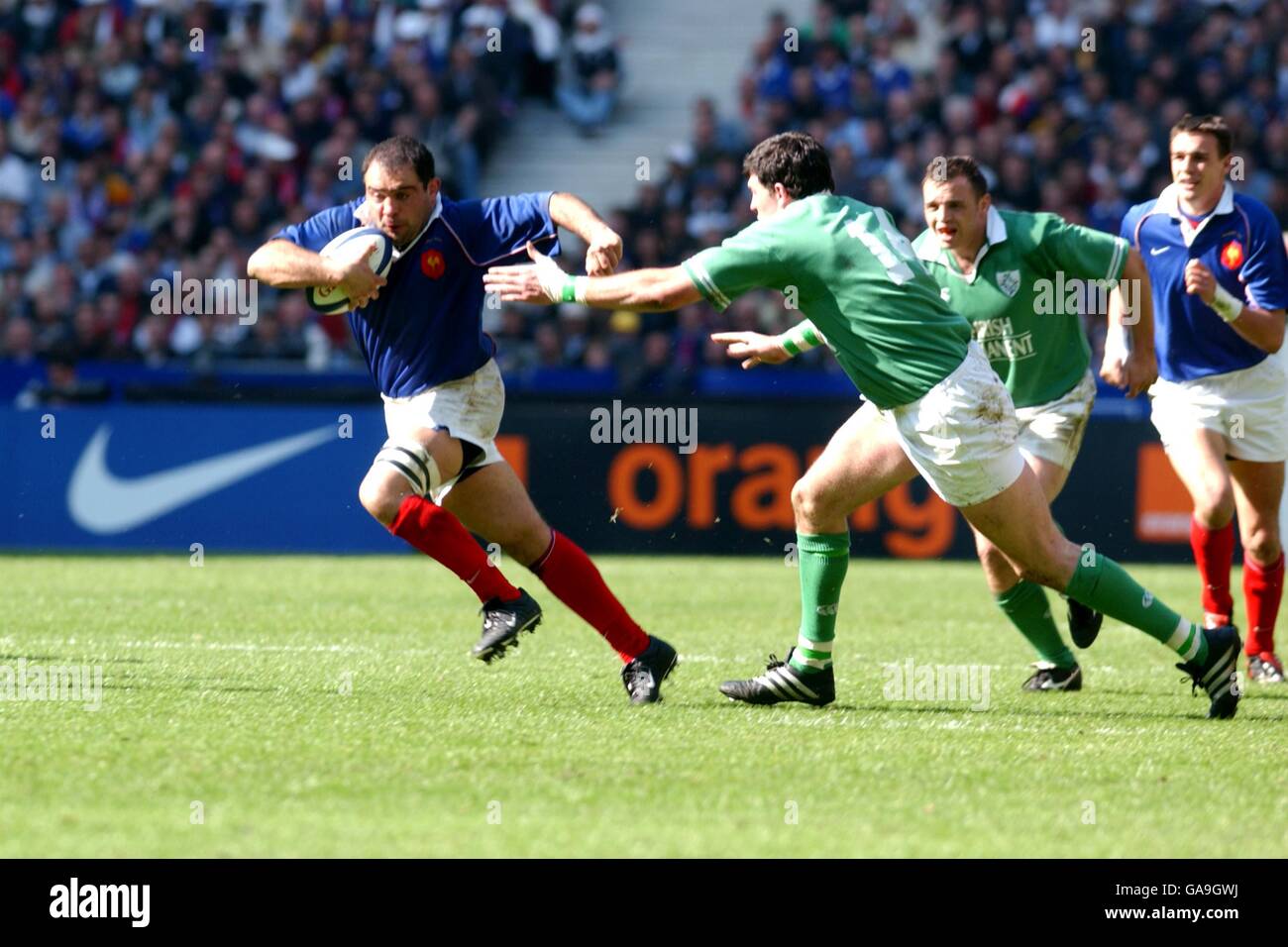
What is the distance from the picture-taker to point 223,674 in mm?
7438

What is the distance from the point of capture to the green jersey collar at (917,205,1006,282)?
7.25 m

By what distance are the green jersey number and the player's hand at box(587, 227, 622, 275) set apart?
78cm

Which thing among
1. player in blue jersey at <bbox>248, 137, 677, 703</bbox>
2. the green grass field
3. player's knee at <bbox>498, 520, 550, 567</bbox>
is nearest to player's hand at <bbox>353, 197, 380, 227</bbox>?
player in blue jersey at <bbox>248, 137, 677, 703</bbox>

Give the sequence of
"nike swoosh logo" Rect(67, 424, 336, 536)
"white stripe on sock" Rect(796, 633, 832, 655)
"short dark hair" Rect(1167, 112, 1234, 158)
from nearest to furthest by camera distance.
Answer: "white stripe on sock" Rect(796, 633, 832, 655)
"short dark hair" Rect(1167, 112, 1234, 158)
"nike swoosh logo" Rect(67, 424, 336, 536)

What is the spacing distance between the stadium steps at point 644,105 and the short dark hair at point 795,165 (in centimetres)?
1380

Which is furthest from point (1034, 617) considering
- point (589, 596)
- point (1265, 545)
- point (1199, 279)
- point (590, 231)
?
point (590, 231)

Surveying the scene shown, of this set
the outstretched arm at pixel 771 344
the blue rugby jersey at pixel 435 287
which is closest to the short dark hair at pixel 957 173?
the outstretched arm at pixel 771 344

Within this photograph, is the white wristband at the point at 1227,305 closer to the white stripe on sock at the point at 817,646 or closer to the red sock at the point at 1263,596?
the red sock at the point at 1263,596

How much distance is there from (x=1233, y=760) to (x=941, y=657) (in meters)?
2.76

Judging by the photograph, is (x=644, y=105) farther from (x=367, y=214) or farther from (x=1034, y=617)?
(x=367, y=214)

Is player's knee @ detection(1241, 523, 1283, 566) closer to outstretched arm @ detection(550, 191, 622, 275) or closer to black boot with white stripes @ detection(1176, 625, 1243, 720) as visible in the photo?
black boot with white stripes @ detection(1176, 625, 1243, 720)

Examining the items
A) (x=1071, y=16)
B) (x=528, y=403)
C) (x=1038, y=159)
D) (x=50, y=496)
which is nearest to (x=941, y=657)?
(x=528, y=403)

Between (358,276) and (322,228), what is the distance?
0.65 m

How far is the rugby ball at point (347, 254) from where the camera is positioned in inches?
258
